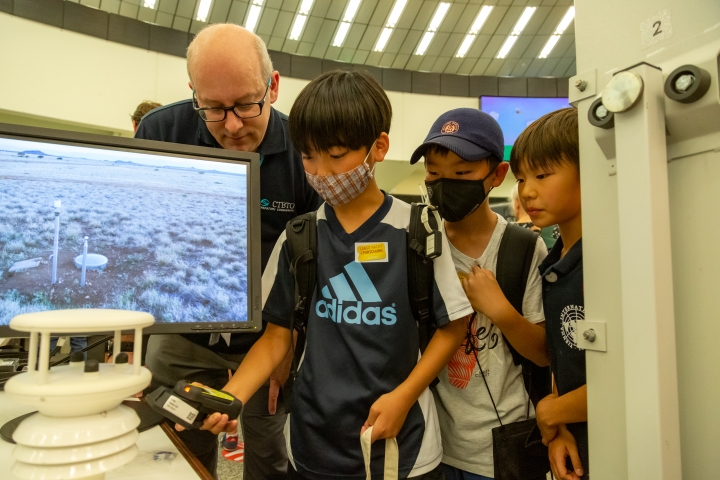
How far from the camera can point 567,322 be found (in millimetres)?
894

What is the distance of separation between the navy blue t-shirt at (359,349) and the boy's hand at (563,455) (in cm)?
25

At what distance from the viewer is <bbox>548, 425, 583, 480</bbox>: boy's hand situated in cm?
89

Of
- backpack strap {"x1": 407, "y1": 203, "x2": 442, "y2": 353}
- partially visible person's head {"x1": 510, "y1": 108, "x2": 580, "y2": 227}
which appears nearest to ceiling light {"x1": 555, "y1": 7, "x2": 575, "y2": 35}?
partially visible person's head {"x1": 510, "y1": 108, "x2": 580, "y2": 227}

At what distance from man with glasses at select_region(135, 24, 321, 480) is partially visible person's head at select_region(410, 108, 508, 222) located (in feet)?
1.11

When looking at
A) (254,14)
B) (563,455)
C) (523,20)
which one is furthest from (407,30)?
(563,455)

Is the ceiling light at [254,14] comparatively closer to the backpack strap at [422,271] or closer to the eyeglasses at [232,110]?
the eyeglasses at [232,110]

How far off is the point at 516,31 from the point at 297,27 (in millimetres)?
2208

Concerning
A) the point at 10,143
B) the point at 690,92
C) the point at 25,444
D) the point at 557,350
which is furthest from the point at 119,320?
the point at 557,350

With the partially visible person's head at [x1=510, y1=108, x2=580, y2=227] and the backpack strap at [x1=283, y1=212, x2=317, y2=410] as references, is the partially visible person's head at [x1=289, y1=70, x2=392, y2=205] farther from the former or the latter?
the partially visible person's head at [x1=510, y1=108, x2=580, y2=227]

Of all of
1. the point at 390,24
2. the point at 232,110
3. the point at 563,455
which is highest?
the point at 390,24

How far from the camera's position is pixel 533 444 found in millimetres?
967

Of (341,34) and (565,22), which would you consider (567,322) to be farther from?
(565,22)

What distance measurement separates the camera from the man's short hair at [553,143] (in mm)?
971

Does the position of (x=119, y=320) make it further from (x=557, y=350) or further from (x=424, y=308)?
(x=557, y=350)
